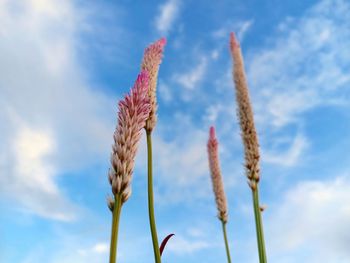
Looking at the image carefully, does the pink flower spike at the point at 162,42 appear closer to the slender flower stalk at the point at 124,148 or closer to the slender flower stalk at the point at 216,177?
the slender flower stalk at the point at 124,148

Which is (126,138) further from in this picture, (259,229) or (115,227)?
(259,229)

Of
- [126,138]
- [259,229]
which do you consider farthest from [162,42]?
[259,229]

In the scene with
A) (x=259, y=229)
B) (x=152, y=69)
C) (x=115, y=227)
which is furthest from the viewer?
(x=259, y=229)

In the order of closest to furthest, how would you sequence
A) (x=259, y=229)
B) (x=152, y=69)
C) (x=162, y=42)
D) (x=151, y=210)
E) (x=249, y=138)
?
(x=151, y=210), (x=152, y=69), (x=162, y=42), (x=259, y=229), (x=249, y=138)

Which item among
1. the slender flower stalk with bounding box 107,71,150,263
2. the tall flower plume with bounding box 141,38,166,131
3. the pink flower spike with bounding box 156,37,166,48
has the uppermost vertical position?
the pink flower spike with bounding box 156,37,166,48

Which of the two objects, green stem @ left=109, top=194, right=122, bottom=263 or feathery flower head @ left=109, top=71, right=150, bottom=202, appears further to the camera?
feathery flower head @ left=109, top=71, right=150, bottom=202

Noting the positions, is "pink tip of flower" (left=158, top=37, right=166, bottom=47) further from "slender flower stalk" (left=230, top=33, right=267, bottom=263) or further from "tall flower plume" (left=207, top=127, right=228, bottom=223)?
"tall flower plume" (left=207, top=127, right=228, bottom=223)

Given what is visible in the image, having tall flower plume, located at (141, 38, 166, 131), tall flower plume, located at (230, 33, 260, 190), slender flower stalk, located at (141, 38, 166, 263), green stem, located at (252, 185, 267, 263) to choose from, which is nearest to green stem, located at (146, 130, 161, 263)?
slender flower stalk, located at (141, 38, 166, 263)

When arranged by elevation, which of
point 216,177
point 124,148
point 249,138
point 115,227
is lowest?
point 115,227
